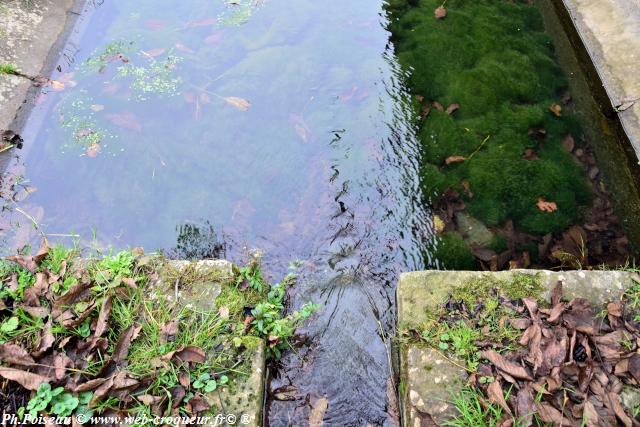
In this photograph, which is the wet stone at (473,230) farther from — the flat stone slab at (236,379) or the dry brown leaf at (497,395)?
the flat stone slab at (236,379)

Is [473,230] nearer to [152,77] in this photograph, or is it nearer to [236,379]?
[236,379]

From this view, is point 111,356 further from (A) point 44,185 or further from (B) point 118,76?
(B) point 118,76

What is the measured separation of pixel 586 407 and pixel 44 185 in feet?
12.6

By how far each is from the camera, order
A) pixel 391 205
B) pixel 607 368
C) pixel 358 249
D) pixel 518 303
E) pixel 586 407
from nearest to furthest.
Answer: pixel 586 407 < pixel 607 368 < pixel 518 303 < pixel 358 249 < pixel 391 205

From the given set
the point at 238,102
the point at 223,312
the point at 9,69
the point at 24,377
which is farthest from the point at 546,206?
the point at 9,69

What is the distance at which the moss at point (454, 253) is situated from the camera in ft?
10.9

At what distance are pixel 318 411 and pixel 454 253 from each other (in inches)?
57.9

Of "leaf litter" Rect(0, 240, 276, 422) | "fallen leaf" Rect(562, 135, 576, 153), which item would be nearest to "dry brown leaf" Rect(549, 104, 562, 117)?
"fallen leaf" Rect(562, 135, 576, 153)

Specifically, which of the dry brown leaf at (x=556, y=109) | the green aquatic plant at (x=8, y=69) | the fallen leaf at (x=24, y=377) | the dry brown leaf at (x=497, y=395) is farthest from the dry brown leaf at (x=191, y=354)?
the dry brown leaf at (x=556, y=109)

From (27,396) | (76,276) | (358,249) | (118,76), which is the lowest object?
(358,249)

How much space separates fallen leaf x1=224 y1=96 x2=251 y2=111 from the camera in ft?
13.9

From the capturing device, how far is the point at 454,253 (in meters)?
3.37

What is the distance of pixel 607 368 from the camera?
7.88ft

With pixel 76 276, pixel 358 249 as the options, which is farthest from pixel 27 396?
pixel 358 249
